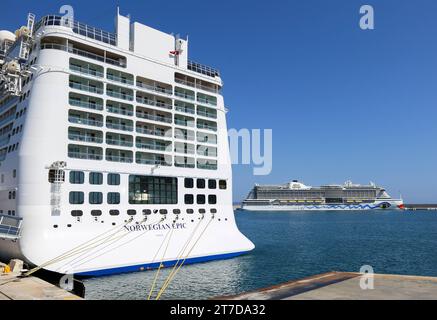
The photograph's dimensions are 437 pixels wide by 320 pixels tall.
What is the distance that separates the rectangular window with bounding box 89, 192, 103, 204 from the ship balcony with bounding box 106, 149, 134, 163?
3.29 meters

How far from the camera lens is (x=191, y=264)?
110ft

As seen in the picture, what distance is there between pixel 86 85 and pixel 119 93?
284 centimetres

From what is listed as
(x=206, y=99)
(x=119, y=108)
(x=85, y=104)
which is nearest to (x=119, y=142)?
(x=119, y=108)

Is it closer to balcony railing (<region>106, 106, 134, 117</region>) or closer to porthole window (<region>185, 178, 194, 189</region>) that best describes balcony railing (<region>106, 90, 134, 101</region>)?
balcony railing (<region>106, 106, 134, 117</region>)

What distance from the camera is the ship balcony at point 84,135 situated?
97.2 feet

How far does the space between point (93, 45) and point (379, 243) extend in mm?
44035

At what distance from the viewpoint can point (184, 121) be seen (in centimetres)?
3772

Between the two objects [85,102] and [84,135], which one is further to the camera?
[85,102]

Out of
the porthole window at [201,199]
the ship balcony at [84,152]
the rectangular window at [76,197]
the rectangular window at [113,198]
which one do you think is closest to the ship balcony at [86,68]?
the ship balcony at [84,152]

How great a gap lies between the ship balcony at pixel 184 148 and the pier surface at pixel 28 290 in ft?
56.8

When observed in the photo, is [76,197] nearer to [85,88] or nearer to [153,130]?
[85,88]
